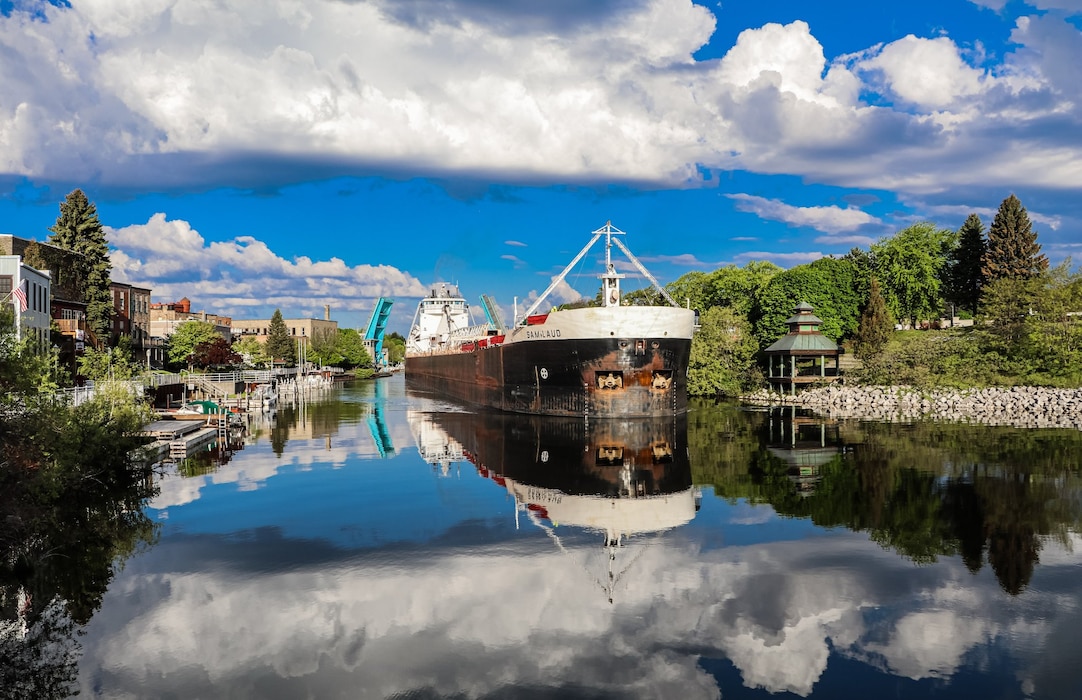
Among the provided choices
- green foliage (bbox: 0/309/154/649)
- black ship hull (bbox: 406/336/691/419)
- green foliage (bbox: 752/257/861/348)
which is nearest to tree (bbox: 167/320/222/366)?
black ship hull (bbox: 406/336/691/419)

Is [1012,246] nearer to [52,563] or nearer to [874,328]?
[874,328]

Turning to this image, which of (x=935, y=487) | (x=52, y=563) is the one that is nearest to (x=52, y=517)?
(x=52, y=563)

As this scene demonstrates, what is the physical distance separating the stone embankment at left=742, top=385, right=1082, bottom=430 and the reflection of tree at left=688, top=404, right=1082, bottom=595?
8606 millimetres

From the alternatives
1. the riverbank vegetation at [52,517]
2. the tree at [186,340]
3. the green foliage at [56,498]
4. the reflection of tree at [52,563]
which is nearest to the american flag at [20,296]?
the riverbank vegetation at [52,517]

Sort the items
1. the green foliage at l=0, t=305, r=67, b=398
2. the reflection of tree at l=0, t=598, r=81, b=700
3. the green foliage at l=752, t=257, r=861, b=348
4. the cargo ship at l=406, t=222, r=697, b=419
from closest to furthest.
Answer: the reflection of tree at l=0, t=598, r=81, b=700 < the green foliage at l=0, t=305, r=67, b=398 < the cargo ship at l=406, t=222, r=697, b=419 < the green foliage at l=752, t=257, r=861, b=348

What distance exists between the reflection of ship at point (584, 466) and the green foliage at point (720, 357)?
28640 mm

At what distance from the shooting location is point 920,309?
91000 millimetres

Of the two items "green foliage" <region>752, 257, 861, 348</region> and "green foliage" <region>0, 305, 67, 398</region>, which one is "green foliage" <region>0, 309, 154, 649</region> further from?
"green foliage" <region>752, 257, 861, 348</region>

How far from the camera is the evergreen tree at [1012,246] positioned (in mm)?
82125

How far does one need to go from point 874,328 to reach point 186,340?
82011 mm

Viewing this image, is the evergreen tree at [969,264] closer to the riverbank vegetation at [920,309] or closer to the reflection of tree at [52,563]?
the riverbank vegetation at [920,309]

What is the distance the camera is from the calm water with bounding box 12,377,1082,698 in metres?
13.6

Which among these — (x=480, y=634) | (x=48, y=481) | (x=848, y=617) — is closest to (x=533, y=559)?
(x=480, y=634)

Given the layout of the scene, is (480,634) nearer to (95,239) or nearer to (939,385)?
(939,385)
